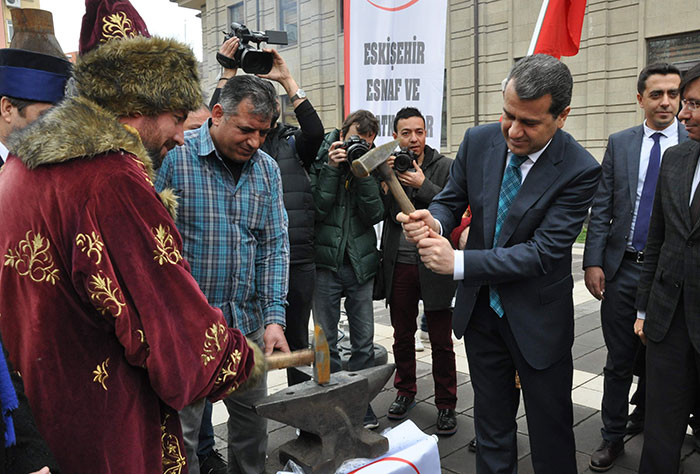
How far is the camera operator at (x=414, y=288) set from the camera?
3.78 m

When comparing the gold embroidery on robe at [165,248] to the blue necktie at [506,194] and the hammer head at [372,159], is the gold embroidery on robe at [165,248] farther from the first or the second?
the blue necktie at [506,194]

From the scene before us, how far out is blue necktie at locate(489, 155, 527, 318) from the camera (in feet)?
8.44

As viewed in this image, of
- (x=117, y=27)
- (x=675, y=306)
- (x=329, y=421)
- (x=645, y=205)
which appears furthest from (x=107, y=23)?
(x=645, y=205)

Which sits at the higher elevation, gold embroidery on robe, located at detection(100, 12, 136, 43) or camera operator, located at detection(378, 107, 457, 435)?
gold embroidery on robe, located at detection(100, 12, 136, 43)

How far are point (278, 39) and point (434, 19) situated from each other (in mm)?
1526

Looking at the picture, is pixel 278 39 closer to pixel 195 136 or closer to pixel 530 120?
pixel 195 136

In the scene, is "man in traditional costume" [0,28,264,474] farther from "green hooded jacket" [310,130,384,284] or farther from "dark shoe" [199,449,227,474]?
"green hooded jacket" [310,130,384,284]

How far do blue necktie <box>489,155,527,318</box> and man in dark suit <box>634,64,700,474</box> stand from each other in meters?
0.74

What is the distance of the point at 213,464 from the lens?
10.8 feet

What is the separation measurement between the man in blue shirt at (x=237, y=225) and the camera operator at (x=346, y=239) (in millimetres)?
830

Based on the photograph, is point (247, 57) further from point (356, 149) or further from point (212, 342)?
point (212, 342)

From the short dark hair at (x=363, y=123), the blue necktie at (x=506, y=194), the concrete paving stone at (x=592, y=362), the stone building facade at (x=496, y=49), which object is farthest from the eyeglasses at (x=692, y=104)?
the stone building facade at (x=496, y=49)

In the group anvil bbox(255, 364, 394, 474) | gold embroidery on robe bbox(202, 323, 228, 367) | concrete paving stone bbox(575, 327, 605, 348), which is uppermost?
gold embroidery on robe bbox(202, 323, 228, 367)

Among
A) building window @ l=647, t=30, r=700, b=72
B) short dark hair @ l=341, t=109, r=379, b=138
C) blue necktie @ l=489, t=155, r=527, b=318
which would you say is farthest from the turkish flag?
building window @ l=647, t=30, r=700, b=72
